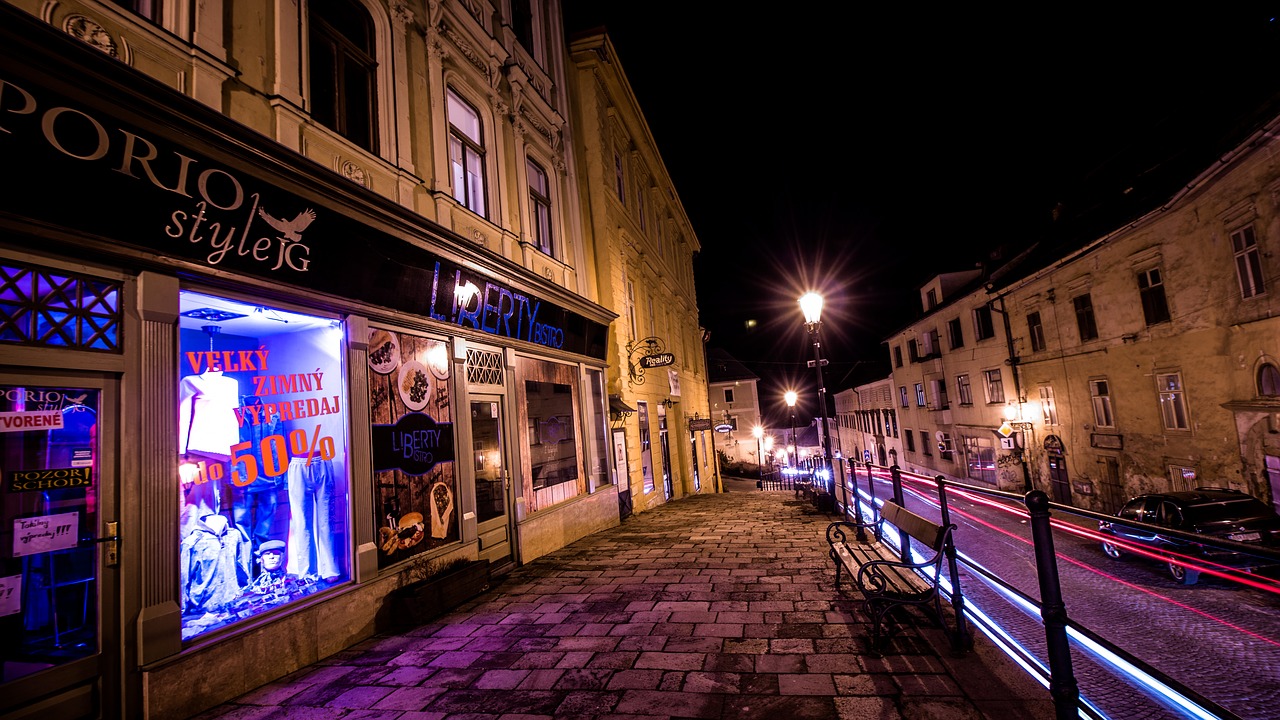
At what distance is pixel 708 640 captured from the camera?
14.5 feet

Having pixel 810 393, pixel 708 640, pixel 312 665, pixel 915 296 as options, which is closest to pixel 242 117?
pixel 312 665

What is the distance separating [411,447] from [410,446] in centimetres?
2

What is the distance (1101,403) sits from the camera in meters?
16.9

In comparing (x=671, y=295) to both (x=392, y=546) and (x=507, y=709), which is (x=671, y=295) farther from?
(x=507, y=709)

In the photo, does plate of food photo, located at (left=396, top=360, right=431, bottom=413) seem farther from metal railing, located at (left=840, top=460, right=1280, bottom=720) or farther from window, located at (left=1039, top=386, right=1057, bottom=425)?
window, located at (left=1039, top=386, right=1057, bottom=425)

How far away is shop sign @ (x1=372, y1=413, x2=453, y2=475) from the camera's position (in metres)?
5.95

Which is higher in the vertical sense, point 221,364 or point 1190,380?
point 221,364

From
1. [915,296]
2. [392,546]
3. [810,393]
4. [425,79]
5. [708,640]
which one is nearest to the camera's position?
[708,640]

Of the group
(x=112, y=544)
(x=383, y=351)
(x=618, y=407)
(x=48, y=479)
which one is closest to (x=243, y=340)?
(x=383, y=351)

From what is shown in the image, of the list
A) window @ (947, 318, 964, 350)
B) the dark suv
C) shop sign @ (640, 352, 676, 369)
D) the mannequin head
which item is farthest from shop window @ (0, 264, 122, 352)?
window @ (947, 318, 964, 350)

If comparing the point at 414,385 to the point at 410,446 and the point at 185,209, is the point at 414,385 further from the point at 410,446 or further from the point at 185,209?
the point at 185,209

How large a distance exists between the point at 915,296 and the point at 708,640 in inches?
1250

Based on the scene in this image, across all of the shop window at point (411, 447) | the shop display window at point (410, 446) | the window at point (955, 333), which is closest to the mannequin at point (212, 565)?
the shop window at point (411, 447)

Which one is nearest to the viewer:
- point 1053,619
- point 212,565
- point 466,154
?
point 1053,619
